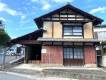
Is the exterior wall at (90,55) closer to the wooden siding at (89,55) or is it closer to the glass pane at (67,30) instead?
the wooden siding at (89,55)

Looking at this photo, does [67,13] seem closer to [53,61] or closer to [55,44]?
[55,44]

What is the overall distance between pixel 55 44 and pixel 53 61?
214 centimetres

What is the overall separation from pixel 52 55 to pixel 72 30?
14.0 ft

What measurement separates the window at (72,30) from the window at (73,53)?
195 cm

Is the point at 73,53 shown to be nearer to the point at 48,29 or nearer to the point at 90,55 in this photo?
the point at 90,55

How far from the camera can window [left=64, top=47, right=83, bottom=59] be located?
2836cm

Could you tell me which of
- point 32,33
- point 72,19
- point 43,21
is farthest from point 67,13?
point 32,33

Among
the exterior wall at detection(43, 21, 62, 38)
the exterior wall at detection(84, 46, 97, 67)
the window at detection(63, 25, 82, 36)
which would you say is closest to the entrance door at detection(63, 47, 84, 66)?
the exterior wall at detection(84, 46, 97, 67)

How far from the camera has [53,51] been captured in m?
28.1

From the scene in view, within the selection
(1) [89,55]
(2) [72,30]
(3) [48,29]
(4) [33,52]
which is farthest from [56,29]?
(4) [33,52]

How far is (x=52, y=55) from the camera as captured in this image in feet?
91.8

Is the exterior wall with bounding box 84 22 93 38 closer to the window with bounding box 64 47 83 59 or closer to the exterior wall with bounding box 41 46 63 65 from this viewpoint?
the window with bounding box 64 47 83 59

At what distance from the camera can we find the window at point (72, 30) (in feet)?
95.6

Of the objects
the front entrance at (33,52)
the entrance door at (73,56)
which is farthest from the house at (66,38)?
the front entrance at (33,52)
